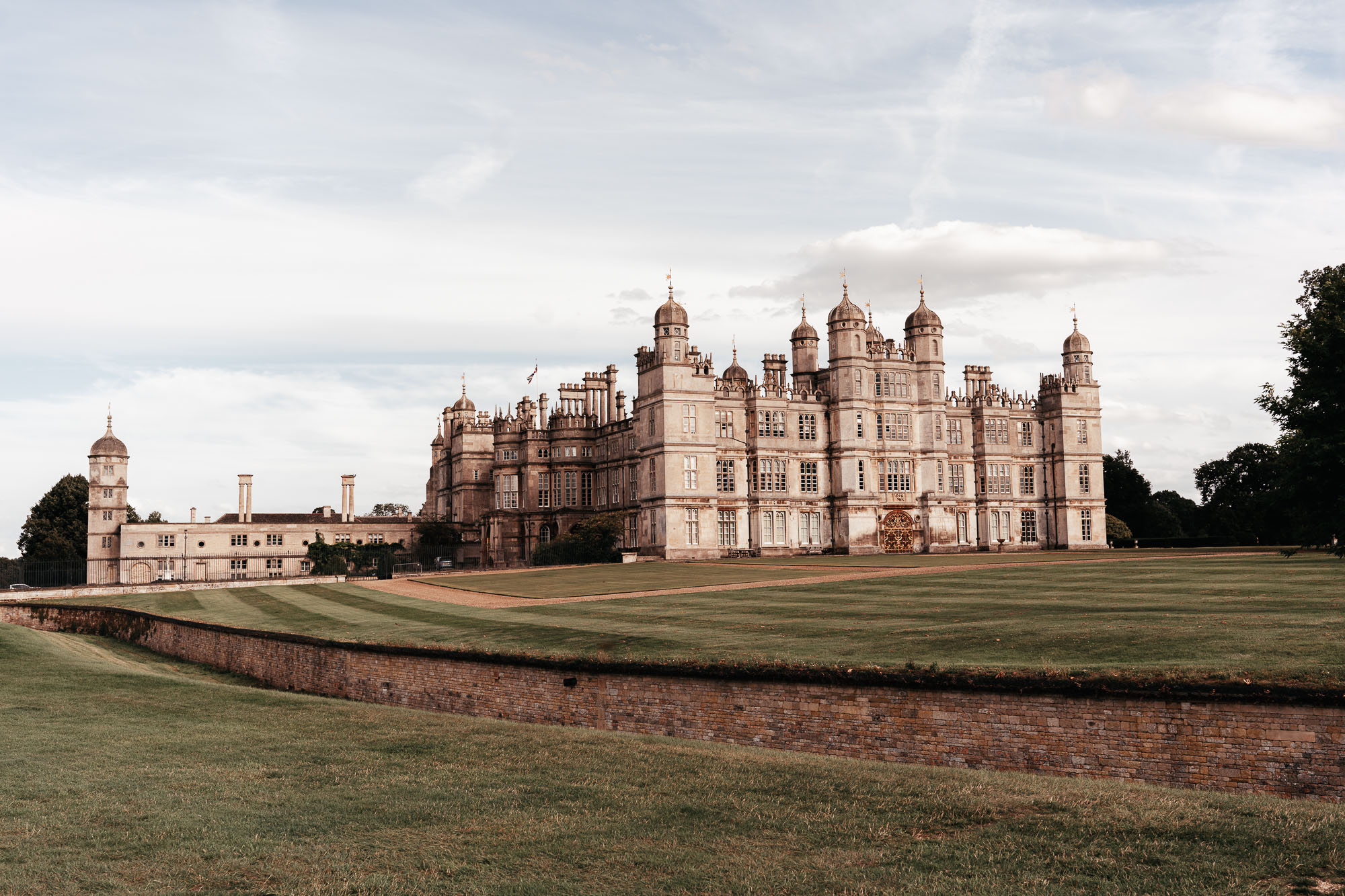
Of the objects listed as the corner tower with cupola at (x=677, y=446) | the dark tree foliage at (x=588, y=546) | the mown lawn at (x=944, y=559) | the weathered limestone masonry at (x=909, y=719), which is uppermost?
the corner tower with cupola at (x=677, y=446)

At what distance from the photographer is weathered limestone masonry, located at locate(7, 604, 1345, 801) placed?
49.9 feet

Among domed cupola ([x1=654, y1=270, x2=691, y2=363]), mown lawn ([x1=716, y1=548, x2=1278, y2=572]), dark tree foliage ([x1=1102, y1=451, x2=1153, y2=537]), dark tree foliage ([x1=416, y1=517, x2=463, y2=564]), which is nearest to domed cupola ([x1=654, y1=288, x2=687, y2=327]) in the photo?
domed cupola ([x1=654, y1=270, x2=691, y2=363])

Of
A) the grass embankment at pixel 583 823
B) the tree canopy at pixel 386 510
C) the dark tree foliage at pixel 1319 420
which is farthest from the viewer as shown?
the tree canopy at pixel 386 510

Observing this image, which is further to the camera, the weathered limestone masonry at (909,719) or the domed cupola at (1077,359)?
the domed cupola at (1077,359)

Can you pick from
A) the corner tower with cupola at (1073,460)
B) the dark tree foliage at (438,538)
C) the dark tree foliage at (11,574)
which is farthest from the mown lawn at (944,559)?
the dark tree foliage at (11,574)

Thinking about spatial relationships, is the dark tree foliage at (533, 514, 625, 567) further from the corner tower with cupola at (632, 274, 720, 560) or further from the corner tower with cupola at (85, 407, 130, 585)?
the corner tower with cupola at (85, 407, 130, 585)

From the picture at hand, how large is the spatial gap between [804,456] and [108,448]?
5128 centimetres

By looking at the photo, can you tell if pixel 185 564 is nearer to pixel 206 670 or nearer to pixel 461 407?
pixel 461 407

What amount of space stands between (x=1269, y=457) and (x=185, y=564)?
75107 millimetres

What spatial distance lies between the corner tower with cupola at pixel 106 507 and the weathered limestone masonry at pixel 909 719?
64.0 meters

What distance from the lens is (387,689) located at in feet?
88.3

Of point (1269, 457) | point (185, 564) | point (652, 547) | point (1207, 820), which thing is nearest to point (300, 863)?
point (1207, 820)

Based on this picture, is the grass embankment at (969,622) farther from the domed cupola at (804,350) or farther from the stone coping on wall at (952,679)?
the domed cupola at (804,350)

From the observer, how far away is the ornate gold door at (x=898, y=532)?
74625 millimetres
